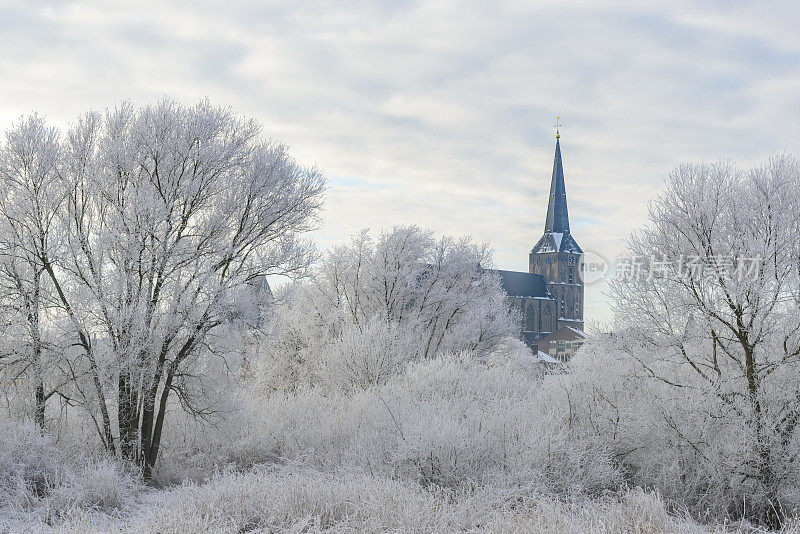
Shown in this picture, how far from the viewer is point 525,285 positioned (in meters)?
75.7

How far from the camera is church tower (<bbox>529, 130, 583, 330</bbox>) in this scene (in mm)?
75206

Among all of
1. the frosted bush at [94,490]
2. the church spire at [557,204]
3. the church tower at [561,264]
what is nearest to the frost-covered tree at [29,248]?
the frosted bush at [94,490]

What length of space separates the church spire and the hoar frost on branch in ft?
185

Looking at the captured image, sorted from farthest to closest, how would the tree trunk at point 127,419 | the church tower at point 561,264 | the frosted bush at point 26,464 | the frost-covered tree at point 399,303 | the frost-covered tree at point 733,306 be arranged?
the church tower at point 561,264, the frost-covered tree at point 399,303, the tree trunk at point 127,419, the frost-covered tree at point 733,306, the frosted bush at point 26,464

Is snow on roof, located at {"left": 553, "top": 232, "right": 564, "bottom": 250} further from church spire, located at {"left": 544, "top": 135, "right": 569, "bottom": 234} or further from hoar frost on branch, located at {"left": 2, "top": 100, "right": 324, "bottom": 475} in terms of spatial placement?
hoar frost on branch, located at {"left": 2, "top": 100, "right": 324, "bottom": 475}

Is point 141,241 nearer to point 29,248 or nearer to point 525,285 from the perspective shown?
point 29,248

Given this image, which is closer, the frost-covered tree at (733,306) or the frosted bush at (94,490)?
the frosted bush at (94,490)

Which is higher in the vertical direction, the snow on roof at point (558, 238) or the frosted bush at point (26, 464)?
the snow on roof at point (558, 238)

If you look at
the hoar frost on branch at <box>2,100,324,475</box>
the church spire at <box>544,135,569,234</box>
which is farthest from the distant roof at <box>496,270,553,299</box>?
the hoar frost on branch at <box>2,100,324,475</box>

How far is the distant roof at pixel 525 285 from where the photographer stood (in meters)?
73.3

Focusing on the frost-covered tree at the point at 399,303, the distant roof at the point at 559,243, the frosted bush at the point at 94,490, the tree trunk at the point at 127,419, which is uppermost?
the distant roof at the point at 559,243

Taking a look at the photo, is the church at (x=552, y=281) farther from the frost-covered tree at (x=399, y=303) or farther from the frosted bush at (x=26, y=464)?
the frosted bush at (x=26, y=464)

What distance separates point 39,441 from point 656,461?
11.8 meters

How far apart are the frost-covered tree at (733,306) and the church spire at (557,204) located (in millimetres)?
56474
